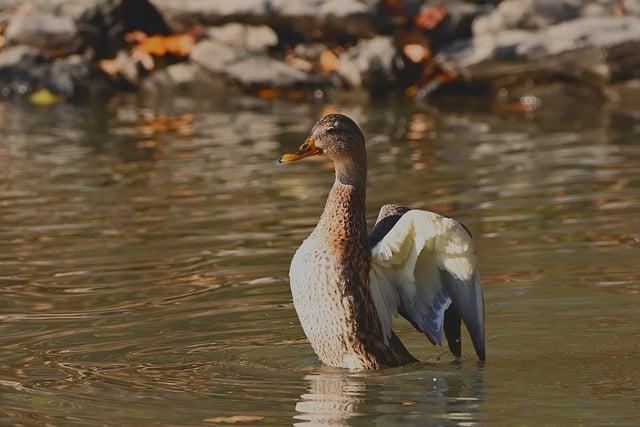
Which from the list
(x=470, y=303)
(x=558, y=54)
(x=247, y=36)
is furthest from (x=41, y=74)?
(x=470, y=303)

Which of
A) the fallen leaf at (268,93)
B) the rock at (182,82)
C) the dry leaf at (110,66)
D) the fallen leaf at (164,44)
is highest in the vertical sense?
the fallen leaf at (164,44)

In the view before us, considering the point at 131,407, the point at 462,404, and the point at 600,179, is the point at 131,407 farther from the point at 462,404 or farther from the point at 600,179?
the point at 600,179

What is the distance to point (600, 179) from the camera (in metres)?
11.6

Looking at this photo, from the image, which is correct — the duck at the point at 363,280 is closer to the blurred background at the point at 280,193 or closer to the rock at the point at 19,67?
the blurred background at the point at 280,193

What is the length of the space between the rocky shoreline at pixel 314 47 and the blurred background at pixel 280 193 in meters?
0.03

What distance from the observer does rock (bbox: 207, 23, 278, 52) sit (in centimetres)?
1822

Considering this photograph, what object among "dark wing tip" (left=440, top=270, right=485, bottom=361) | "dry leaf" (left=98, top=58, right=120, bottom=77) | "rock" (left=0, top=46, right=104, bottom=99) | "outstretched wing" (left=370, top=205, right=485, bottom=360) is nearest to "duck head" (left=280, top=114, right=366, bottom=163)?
"outstretched wing" (left=370, top=205, right=485, bottom=360)

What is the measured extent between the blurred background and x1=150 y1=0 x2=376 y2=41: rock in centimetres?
3

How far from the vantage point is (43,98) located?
18656 millimetres

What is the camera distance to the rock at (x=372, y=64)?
1741cm

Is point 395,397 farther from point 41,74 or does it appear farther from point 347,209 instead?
point 41,74

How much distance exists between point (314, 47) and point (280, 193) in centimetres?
684

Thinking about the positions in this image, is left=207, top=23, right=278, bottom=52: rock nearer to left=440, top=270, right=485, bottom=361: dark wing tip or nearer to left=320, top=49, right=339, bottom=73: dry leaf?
left=320, top=49, right=339, bottom=73: dry leaf

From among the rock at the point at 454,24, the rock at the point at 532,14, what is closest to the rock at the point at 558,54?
the rock at the point at 532,14
